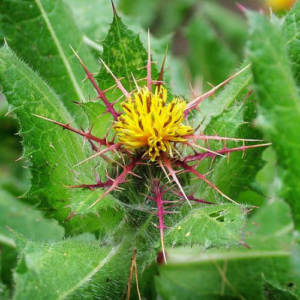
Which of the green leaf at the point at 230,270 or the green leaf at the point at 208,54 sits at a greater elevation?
the green leaf at the point at 208,54

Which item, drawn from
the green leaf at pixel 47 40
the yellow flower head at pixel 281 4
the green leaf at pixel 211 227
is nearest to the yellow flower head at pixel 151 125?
the green leaf at pixel 211 227

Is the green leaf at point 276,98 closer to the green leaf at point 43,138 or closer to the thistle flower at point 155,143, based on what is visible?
the thistle flower at point 155,143

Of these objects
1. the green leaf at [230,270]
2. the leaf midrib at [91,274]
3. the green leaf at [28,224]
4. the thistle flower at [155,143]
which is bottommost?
the green leaf at [230,270]

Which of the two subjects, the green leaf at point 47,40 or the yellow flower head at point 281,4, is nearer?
the green leaf at point 47,40

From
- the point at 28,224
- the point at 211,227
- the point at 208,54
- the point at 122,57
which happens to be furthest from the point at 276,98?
the point at 208,54

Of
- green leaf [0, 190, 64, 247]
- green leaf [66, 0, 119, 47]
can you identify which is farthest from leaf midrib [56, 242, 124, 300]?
green leaf [66, 0, 119, 47]

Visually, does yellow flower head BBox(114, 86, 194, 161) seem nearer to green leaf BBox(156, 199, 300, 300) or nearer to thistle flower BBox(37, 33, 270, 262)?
thistle flower BBox(37, 33, 270, 262)

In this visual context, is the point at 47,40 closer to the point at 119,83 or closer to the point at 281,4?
the point at 119,83
